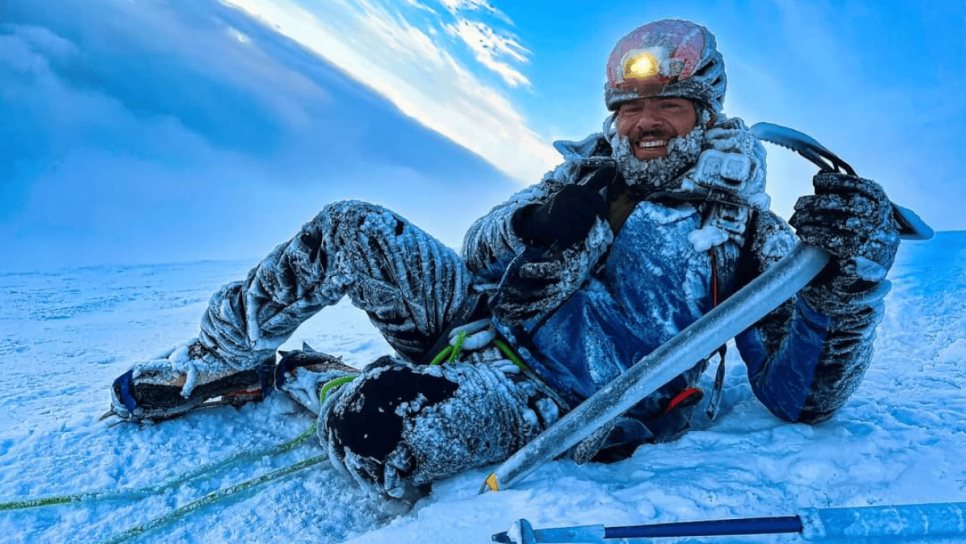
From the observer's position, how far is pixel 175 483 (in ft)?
5.50

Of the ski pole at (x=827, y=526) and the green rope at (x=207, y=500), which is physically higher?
the ski pole at (x=827, y=526)

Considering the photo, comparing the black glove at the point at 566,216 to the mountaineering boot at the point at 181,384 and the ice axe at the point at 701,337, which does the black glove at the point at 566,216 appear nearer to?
the ice axe at the point at 701,337

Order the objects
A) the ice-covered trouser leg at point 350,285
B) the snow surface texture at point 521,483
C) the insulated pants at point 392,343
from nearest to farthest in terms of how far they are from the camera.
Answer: the snow surface texture at point 521,483 < the insulated pants at point 392,343 < the ice-covered trouser leg at point 350,285

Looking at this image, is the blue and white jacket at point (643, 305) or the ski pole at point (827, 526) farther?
the blue and white jacket at point (643, 305)

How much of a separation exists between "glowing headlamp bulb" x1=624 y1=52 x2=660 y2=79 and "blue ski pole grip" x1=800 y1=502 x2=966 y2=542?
147 centimetres

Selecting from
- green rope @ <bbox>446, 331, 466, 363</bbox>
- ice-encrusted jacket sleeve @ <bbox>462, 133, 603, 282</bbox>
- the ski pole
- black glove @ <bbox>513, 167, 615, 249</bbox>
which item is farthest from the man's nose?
the ski pole

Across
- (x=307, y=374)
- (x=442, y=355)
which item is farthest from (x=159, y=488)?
(x=442, y=355)

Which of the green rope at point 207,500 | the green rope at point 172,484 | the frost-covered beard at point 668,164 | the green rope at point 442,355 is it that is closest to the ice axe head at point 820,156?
the frost-covered beard at point 668,164

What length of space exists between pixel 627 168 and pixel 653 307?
523mm

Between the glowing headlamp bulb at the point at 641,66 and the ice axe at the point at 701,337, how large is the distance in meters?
0.63

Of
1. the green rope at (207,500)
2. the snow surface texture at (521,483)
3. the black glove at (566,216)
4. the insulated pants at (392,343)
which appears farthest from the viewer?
the black glove at (566,216)

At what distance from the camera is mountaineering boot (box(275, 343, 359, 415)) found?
214 centimetres

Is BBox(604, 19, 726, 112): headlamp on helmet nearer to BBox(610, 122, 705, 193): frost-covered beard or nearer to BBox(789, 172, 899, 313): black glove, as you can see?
BBox(610, 122, 705, 193): frost-covered beard

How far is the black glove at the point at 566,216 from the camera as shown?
1.73m
